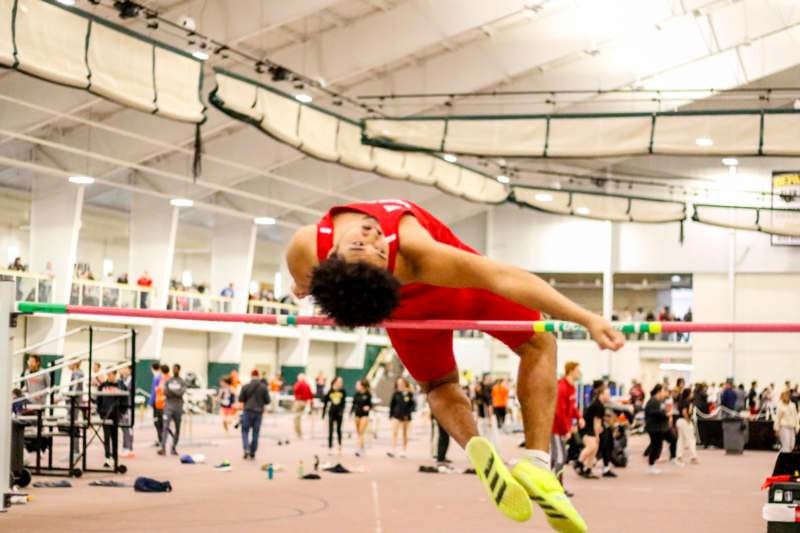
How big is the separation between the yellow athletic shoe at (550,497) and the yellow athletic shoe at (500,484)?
0.06m

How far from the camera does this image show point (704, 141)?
579 inches

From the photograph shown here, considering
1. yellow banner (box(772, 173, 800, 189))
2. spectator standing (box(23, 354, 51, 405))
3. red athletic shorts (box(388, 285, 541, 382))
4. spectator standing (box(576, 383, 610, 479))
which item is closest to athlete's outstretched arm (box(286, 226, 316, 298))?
red athletic shorts (box(388, 285, 541, 382))

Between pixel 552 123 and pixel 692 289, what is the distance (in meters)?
32.4

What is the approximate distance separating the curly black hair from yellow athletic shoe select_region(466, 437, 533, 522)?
1.15m

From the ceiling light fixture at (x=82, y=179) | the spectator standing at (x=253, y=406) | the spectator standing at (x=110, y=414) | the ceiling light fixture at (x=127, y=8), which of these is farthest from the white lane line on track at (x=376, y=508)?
the ceiling light fixture at (x=82, y=179)

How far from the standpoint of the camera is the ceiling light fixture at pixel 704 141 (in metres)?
14.6

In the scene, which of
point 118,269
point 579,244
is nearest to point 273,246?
point 118,269

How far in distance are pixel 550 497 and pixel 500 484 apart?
0.25 metres

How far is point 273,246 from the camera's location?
157 feet

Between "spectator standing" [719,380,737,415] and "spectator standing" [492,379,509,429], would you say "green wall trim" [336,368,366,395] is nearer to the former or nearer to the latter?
"spectator standing" [719,380,737,415]

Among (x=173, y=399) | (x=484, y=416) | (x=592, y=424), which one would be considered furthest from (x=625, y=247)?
(x=592, y=424)

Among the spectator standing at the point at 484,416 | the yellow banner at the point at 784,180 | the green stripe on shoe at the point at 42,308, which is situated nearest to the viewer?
the green stripe on shoe at the point at 42,308

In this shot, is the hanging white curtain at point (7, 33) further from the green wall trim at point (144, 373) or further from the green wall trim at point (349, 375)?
the green wall trim at point (349, 375)

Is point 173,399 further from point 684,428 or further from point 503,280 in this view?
point 503,280
